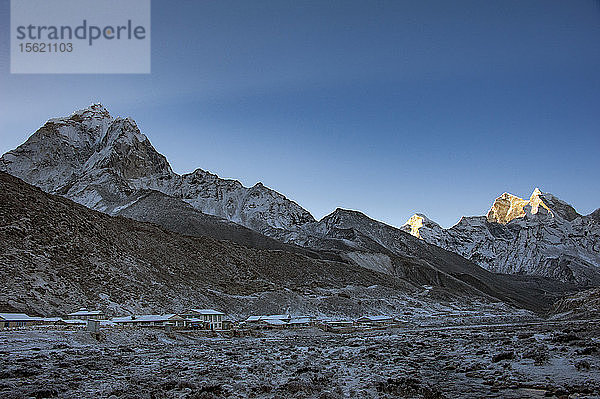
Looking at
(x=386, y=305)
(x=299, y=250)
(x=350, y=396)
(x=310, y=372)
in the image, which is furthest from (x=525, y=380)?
(x=299, y=250)

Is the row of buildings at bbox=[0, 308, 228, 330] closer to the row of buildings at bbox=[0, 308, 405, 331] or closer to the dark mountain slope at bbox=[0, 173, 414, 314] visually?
the row of buildings at bbox=[0, 308, 405, 331]

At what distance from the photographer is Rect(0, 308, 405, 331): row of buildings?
4353cm

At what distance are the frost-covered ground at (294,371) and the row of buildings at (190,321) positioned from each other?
962 cm

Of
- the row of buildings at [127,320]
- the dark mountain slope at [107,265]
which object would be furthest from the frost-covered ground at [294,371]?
the dark mountain slope at [107,265]

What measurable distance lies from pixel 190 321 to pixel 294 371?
3333 cm

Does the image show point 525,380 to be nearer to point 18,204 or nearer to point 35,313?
point 35,313

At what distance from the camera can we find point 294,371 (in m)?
24.5

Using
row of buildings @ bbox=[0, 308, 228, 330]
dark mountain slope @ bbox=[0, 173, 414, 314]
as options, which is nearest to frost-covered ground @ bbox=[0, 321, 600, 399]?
row of buildings @ bbox=[0, 308, 228, 330]

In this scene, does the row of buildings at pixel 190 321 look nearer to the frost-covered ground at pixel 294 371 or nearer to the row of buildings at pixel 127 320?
the row of buildings at pixel 127 320

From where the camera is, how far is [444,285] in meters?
146

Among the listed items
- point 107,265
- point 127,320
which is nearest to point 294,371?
point 127,320

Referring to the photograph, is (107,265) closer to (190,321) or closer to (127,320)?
(190,321)

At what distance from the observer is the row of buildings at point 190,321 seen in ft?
143

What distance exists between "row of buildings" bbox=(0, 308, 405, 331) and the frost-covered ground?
31.6 feet
